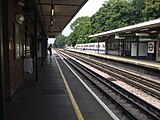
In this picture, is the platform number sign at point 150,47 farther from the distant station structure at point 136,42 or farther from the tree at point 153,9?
the tree at point 153,9

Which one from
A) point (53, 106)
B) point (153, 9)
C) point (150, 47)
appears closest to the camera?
point (53, 106)

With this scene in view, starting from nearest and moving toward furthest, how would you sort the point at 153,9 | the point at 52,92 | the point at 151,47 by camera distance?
the point at 52,92 < the point at 151,47 < the point at 153,9

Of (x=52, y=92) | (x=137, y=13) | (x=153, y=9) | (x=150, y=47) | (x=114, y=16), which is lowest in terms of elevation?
(x=52, y=92)

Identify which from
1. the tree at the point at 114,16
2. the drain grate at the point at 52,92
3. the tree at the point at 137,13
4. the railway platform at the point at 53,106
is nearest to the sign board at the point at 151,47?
the railway platform at the point at 53,106

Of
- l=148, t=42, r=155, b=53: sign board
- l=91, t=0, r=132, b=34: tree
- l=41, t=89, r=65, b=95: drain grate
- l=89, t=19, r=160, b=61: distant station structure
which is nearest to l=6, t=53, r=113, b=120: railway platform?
l=41, t=89, r=65, b=95: drain grate

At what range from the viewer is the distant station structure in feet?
78.7

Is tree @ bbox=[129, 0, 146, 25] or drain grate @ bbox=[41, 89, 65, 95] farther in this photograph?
tree @ bbox=[129, 0, 146, 25]

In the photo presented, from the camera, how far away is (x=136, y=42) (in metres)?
29.3

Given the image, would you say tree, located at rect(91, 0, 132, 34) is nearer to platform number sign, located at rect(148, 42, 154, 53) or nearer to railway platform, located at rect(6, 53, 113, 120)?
platform number sign, located at rect(148, 42, 154, 53)

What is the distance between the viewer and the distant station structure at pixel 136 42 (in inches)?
944

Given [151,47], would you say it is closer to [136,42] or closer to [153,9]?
[136,42]

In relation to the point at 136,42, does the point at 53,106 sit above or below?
below

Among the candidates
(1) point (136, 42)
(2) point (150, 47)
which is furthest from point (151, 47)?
(1) point (136, 42)

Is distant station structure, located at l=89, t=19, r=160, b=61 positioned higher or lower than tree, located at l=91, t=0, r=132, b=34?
lower
